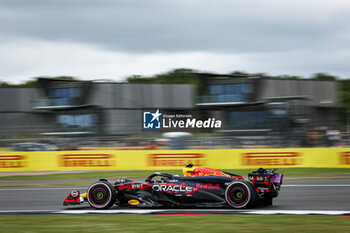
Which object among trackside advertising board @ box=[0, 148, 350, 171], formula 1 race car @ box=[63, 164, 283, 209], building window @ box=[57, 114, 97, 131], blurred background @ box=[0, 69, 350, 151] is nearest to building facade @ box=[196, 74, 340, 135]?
blurred background @ box=[0, 69, 350, 151]

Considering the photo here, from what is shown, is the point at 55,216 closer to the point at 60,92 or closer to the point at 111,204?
the point at 111,204

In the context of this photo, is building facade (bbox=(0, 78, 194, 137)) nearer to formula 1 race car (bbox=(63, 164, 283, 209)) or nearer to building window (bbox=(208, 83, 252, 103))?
building window (bbox=(208, 83, 252, 103))

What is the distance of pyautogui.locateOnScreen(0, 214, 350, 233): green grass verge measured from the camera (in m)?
6.03

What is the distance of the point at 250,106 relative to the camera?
29406mm

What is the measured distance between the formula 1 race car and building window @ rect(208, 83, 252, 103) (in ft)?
78.3

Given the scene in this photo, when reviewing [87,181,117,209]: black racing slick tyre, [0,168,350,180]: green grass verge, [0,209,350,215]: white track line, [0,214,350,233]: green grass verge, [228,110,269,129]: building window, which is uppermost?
[228,110,269,129]: building window

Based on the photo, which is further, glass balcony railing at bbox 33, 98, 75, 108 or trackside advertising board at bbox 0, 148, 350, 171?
glass balcony railing at bbox 33, 98, 75, 108

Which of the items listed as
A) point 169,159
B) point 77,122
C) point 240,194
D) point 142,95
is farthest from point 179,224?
point 142,95

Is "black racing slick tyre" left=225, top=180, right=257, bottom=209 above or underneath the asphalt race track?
above

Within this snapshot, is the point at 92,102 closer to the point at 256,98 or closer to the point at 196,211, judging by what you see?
the point at 256,98

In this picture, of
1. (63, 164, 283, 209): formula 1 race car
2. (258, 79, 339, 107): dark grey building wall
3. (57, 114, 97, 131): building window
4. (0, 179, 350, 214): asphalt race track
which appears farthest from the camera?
(258, 79, 339, 107): dark grey building wall

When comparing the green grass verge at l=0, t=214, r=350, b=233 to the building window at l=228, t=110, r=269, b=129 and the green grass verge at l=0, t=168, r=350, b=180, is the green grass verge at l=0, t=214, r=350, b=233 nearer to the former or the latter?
the green grass verge at l=0, t=168, r=350, b=180

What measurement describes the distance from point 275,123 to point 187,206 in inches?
536

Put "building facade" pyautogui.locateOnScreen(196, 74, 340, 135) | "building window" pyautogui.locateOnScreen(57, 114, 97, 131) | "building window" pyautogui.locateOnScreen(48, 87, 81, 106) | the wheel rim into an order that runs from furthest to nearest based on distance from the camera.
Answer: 1. "building window" pyautogui.locateOnScreen(48, 87, 81, 106)
2. "building window" pyautogui.locateOnScreen(57, 114, 97, 131)
3. "building facade" pyautogui.locateOnScreen(196, 74, 340, 135)
4. the wheel rim
